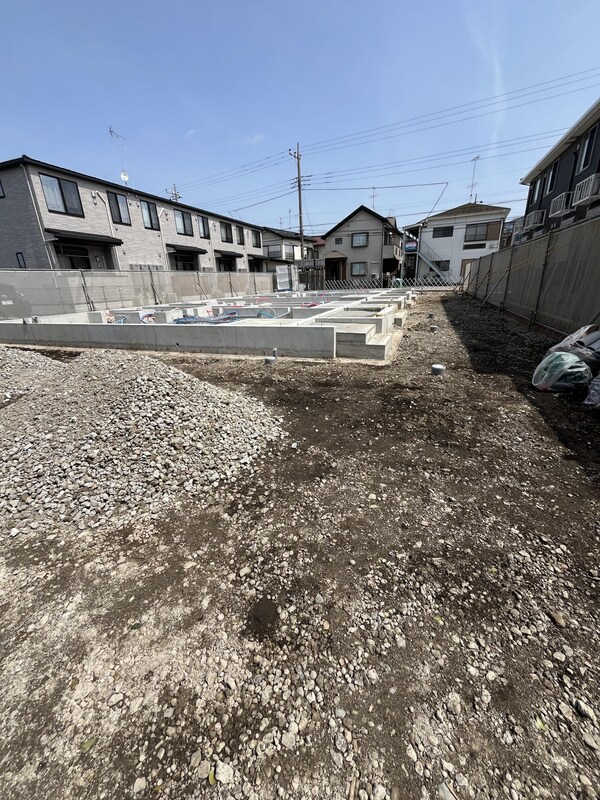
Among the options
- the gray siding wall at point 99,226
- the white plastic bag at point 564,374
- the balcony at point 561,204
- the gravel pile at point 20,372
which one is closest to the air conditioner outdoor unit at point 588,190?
the balcony at point 561,204

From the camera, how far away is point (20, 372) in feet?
24.3

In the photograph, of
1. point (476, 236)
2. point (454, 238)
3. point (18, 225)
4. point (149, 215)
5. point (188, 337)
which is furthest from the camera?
point (454, 238)

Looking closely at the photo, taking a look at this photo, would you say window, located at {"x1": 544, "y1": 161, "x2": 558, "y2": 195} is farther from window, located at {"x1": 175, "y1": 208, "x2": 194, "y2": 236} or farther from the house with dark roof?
window, located at {"x1": 175, "y1": 208, "x2": 194, "y2": 236}

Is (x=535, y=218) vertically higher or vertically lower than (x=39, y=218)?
higher

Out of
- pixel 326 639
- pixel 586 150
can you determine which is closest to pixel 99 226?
pixel 326 639

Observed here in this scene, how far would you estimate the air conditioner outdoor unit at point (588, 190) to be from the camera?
51.6ft

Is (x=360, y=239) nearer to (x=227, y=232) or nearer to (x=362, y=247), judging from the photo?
(x=362, y=247)

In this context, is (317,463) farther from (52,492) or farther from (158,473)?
(52,492)

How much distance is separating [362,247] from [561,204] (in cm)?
1988

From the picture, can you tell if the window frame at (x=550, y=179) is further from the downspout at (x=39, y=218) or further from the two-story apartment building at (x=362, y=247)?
the downspout at (x=39, y=218)

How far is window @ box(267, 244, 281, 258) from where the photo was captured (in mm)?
42094

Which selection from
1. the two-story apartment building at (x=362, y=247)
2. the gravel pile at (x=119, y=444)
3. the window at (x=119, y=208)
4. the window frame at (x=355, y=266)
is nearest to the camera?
the gravel pile at (x=119, y=444)

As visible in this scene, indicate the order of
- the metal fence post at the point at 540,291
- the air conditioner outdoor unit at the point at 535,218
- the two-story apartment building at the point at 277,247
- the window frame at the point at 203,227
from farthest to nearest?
1. the two-story apartment building at the point at 277,247
2. the window frame at the point at 203,227
3. the air conditioner outdoor unit at the point at 535,218
4. the metal fence post at the point at 540,291

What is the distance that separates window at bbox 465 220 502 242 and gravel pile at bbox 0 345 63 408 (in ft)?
127
